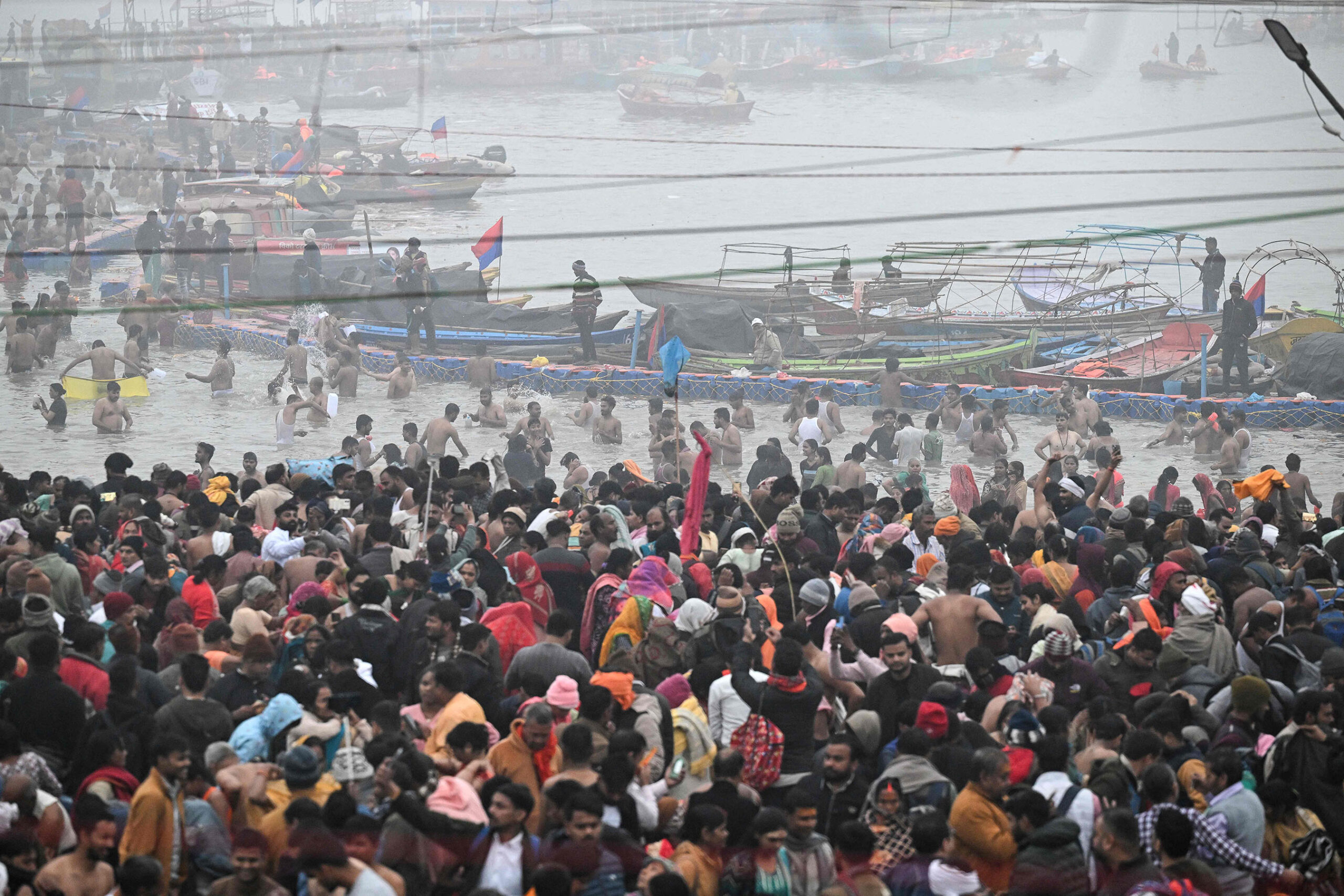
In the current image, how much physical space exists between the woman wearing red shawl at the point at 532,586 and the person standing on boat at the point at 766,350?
12.5 metres

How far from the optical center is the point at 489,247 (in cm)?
2070

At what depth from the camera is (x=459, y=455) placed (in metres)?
15.4

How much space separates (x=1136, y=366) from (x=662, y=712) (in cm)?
1485

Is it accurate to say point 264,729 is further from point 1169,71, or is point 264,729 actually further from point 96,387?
point 1169,71

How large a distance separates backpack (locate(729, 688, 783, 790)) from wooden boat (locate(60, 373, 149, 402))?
14.3 m

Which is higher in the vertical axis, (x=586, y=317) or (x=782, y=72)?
(x=782, y=72)

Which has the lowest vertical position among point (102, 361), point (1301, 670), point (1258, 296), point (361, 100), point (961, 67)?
point (1301, 670)

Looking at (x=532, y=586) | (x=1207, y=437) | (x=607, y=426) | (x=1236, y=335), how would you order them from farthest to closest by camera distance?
(x=1236, y=335) → (x=607, y=426) → (x=1207, y=437) → (x=532, y=586)

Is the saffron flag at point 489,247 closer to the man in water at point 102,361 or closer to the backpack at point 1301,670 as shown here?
the man in water at point 102,361

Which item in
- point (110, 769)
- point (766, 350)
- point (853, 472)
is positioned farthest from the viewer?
point (766, 350)

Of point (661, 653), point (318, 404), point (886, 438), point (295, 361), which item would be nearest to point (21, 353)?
point (295, 361)

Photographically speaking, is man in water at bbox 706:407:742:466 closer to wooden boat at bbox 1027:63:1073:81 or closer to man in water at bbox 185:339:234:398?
man in water at bbox 185:339:234:398

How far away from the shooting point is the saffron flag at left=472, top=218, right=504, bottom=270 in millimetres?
20016

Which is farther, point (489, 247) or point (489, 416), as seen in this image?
point (489, 247)
